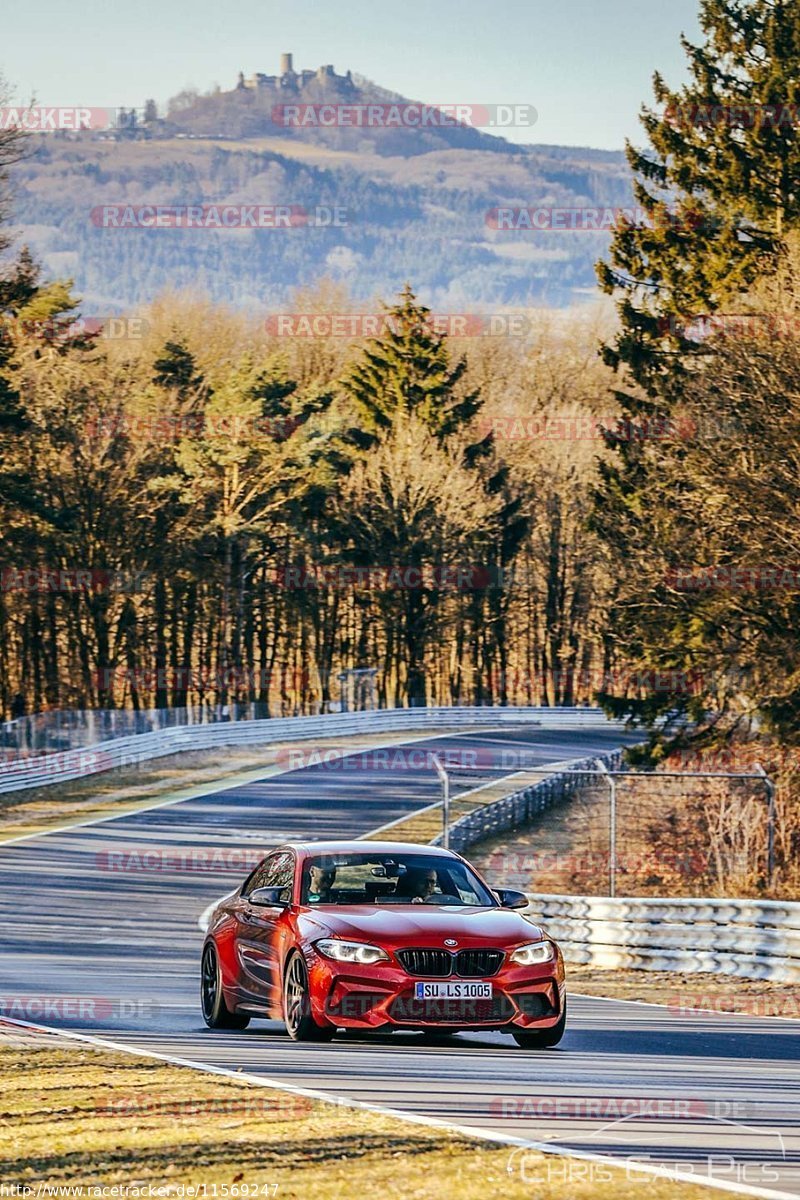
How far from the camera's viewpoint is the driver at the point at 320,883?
1338cm

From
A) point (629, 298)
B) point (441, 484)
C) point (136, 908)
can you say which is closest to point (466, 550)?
point (441, 484)

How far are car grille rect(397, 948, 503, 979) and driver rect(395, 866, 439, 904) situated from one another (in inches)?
40.0

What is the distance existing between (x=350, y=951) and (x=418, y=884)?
127 cm

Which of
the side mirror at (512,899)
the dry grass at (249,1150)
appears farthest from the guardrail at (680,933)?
the dry grass at (249,1150)

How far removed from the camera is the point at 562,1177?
7.70 metres

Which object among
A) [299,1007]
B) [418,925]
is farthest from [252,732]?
[418,925]

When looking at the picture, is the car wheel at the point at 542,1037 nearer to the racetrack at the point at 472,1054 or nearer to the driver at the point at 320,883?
the racetrack at the point at 472,1054

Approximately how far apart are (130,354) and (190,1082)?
7376 centimetres

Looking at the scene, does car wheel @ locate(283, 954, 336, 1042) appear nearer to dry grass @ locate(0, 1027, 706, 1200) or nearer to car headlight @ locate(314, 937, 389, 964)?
car headlight @ locate(314, 937, 389, 964)

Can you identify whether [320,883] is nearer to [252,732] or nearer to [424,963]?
[424,963]

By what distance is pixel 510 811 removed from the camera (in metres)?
42.7

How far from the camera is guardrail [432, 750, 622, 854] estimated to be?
1570 inches

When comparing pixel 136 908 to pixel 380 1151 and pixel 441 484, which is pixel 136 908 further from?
pixel 441 484

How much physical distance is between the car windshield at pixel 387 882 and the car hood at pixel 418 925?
0.25m
